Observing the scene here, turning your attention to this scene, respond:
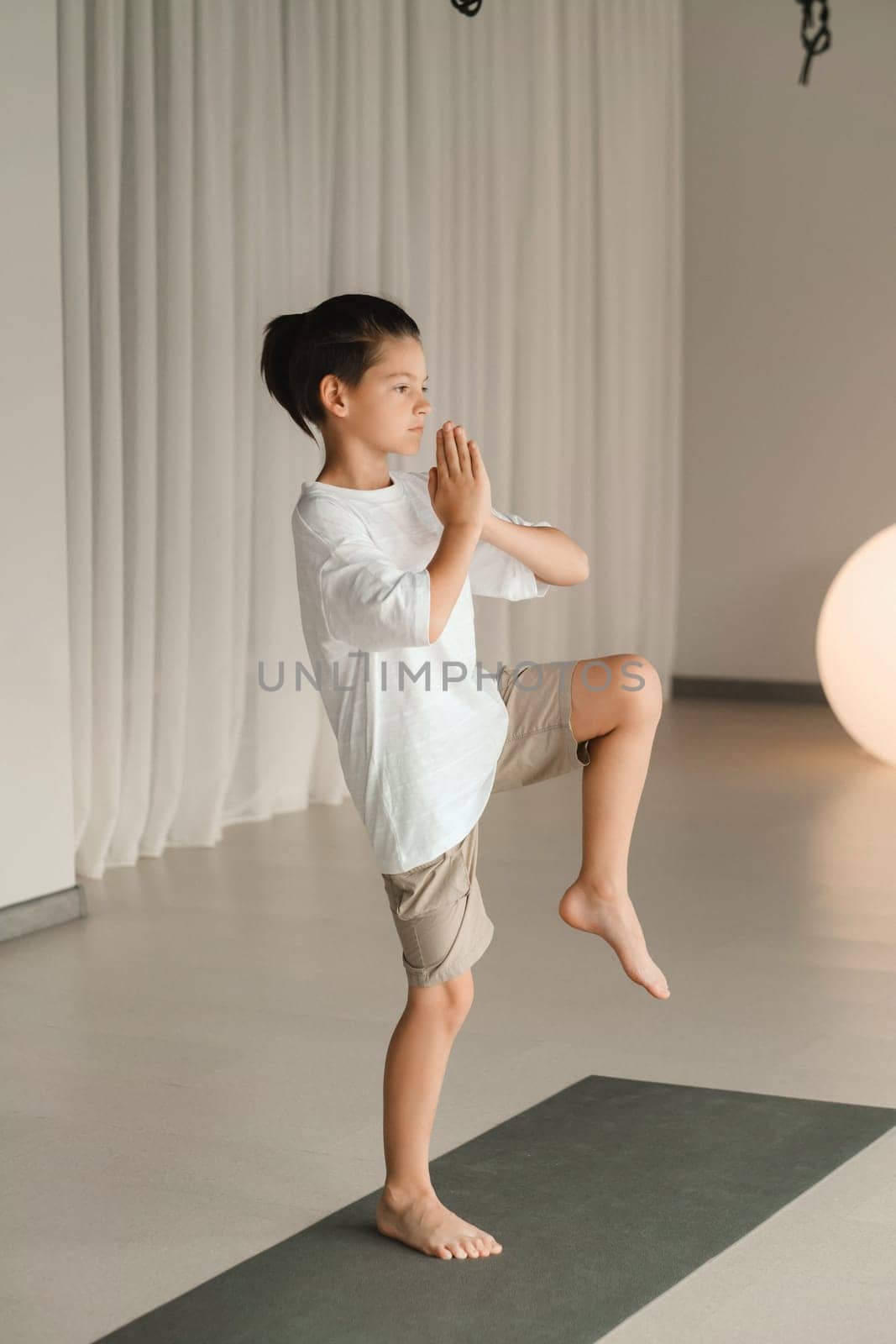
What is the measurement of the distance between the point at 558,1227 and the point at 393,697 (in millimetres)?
721

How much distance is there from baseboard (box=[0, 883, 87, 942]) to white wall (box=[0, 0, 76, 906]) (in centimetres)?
2

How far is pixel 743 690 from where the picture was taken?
739cm

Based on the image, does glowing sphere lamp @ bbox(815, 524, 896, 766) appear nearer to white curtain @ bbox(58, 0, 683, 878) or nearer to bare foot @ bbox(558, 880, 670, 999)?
white curtain @ bbox(58, 0, 683, 878)

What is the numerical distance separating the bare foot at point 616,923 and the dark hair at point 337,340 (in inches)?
27.8

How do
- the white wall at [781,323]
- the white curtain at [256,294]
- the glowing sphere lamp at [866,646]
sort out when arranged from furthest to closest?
the white wall at [781,323]
the glowing sphere lamp at [866,646]
the white curtain at [256,294]

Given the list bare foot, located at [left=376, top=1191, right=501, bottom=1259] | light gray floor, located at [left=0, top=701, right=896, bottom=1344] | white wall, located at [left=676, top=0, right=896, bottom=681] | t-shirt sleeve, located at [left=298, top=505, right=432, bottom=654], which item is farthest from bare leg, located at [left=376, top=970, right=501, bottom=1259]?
white wall, located at [left=676, top=0, right=896, bottom=681]

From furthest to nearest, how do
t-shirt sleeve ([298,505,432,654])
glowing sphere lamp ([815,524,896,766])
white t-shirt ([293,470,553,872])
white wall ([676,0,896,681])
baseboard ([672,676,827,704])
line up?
baseboard ([672,676,827,704])
white wall ([676,0,896,681])
glowing sphere lamp ([815,524,896,766])
white t-shirt ([293,470,553,872])
t-shirt sleeve ([298,505,432,654])

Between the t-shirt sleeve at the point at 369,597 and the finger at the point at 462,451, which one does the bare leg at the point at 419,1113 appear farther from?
the finger at the point at 462,451

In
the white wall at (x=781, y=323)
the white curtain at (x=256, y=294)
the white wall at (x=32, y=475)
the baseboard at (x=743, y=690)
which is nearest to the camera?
the white wall at (x=32, y=475)

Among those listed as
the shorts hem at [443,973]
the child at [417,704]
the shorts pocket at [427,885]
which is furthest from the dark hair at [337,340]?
the shorts hem at [443,973]

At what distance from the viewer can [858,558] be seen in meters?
5.44

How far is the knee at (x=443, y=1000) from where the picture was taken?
83.7 inches

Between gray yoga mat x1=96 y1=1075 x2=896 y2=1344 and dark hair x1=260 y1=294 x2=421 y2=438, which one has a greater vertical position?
dark hair x1=260 y1=294 x2=421 y2=438

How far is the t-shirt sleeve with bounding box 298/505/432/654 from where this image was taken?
1.90m
